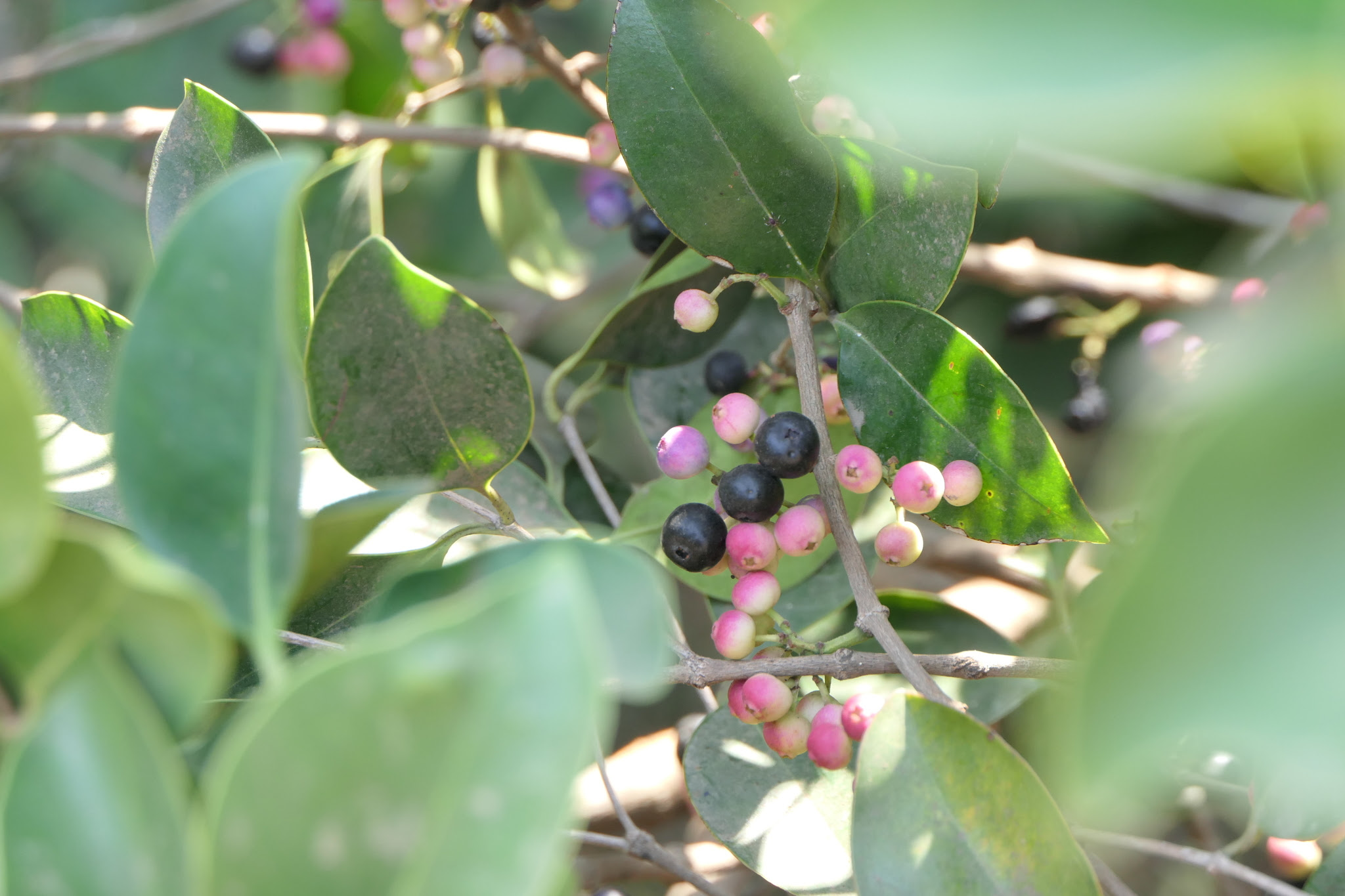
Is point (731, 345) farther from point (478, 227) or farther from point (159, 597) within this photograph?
point (478, 227)

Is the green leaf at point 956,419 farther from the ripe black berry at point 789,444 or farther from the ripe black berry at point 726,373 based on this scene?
the ripe black berry at point 726,373

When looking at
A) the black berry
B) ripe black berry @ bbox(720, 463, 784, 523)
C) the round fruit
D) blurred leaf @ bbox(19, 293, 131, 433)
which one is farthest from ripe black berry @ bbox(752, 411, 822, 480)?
the black berry

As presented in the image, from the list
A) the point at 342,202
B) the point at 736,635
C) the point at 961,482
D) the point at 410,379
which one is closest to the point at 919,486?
the point at 961,482

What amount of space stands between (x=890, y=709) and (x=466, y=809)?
0.22 m

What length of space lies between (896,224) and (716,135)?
107 millimetres

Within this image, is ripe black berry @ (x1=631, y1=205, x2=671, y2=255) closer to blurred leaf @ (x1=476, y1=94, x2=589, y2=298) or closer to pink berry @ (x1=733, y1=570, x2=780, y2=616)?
blurred leaf @ (x1=476, y1=94, x2=589, y2=298)

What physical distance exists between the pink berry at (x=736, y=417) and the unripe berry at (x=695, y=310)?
5cm

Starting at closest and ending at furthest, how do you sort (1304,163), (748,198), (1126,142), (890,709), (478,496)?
(1126,142), (890,709), (748,198), (478,496), (1304,163)

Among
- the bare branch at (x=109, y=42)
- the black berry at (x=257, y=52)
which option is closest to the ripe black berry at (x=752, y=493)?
the bare branch at (x=109, y=42)

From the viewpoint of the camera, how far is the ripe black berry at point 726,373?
76 centimetres

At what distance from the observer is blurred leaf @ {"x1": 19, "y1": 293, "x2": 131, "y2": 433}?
0.53 meters

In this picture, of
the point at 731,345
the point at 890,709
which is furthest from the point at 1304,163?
the point at 890,709

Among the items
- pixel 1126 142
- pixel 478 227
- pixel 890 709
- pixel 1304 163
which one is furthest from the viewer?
pixel 478 227

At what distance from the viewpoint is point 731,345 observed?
82 centimetres
